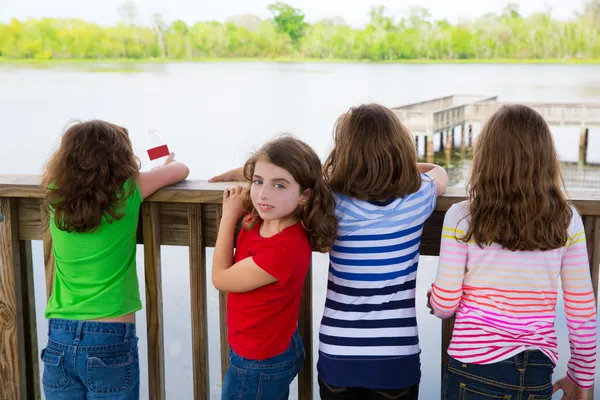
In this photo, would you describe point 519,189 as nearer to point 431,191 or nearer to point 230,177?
point 431,191

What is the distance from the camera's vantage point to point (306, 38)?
3506 cm

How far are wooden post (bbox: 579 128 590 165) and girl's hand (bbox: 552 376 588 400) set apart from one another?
27.9 m

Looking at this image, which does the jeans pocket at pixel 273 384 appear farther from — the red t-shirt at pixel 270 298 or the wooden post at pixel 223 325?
the wooden post at pixel 223 325

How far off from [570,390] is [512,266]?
0.33m

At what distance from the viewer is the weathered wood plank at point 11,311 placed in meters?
1.79

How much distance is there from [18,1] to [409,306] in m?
45.0

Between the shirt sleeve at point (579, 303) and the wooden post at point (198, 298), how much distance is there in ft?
2.57

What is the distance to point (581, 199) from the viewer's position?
1510 mm

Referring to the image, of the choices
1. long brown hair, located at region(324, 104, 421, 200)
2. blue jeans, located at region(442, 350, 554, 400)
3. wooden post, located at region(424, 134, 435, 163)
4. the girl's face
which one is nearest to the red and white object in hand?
the girl's face

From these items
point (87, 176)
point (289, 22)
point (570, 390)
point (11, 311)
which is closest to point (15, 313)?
point (11, 311)

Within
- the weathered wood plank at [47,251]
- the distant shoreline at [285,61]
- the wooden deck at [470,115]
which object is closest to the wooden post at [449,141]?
the wooden deck at [470,115]

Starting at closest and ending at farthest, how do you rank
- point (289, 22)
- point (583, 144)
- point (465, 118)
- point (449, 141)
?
1. point (583, 144)
2. point (449, 141)
3. point (465, 118)
4. point (289, 22)

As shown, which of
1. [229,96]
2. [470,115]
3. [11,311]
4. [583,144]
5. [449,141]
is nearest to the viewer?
[11,311]

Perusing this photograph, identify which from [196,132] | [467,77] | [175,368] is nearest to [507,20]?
[467,77]
